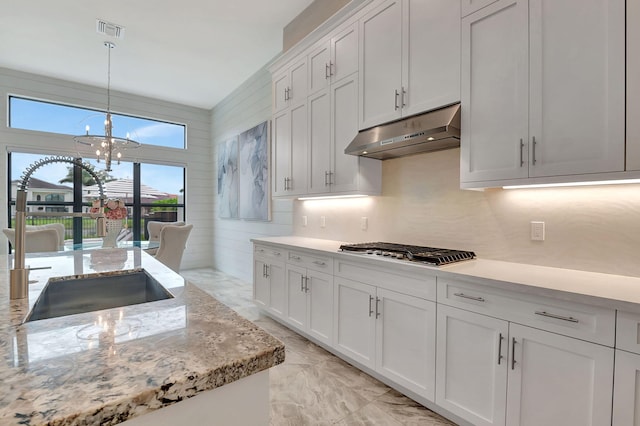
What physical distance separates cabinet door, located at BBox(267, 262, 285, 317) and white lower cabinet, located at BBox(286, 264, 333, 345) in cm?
10

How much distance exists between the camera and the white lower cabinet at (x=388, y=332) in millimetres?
1972

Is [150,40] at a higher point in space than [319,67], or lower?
higher

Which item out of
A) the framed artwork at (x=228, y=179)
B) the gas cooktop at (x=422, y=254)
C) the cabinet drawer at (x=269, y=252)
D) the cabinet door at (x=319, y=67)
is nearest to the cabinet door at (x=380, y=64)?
the cabinet door at (x=319, y=67)

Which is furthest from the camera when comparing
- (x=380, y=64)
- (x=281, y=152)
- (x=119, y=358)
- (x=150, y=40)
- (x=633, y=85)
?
(x=150, y=40)

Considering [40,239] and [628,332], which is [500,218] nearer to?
[628,332]

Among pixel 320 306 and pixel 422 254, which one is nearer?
pixel 422 254

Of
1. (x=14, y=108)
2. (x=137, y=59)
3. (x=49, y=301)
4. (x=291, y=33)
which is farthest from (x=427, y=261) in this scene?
(x=14, y=108)

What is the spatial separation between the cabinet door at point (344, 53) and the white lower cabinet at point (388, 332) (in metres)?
1.88

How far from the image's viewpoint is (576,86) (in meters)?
1.61

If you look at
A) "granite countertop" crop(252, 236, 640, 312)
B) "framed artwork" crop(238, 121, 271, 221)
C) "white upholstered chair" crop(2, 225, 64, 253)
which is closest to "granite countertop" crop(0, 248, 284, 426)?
"granite countertop" crop(252, 236, 640, 312)

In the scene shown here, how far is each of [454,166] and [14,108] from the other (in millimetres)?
6508

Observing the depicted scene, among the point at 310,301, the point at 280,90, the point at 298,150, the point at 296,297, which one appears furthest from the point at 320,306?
the point at 280,90

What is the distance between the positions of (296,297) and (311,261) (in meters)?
0.46

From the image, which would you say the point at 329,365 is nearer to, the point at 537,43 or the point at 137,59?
the point at 537,43
